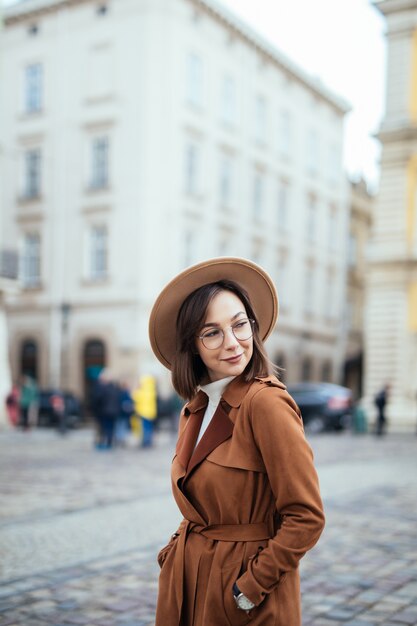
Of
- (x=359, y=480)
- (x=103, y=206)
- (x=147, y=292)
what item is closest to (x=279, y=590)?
(x=359, y=480)

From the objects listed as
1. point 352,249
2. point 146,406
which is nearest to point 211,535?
point 146,406

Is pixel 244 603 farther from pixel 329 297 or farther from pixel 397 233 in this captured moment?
pixel 329 297

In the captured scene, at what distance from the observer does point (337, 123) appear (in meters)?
43.6

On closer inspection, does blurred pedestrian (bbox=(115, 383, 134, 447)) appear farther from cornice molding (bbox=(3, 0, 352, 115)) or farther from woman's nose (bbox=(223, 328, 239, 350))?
cornice molding (bbox=(3, 0, 352, 115))

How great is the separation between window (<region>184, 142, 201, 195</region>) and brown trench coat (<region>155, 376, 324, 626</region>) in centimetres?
2978

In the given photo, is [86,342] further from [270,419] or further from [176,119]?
[270,419]

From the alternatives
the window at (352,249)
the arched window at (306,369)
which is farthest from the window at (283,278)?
the window at (352,249)

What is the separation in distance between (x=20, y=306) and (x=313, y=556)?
27.5m

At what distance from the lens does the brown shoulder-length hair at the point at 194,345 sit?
8.66 ft

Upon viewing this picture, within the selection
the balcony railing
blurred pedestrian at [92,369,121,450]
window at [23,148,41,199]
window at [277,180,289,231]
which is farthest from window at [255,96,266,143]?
blurred pedestrian at [92,369,121,450]

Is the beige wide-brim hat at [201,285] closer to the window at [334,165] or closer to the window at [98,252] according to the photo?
the window at [98,252]

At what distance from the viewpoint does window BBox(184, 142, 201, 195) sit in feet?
105

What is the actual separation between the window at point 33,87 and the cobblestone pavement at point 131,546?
23.2 metres

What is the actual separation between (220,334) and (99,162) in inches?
1184
